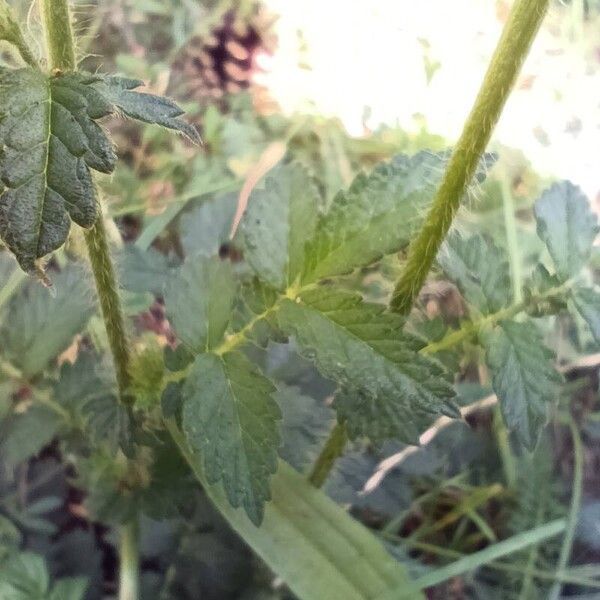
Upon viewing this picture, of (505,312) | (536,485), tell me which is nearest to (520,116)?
(536,485)

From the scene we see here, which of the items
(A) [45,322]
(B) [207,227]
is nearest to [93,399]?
(A) [45,322]

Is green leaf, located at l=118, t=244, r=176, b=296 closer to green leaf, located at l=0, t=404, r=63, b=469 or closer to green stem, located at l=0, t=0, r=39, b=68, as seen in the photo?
green leaf, located at l=0, t=404, r=63, b=469

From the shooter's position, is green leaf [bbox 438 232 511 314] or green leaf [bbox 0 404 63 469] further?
green leaf [bbox 0 404 63 469]

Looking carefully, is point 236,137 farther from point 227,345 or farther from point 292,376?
point 227,345

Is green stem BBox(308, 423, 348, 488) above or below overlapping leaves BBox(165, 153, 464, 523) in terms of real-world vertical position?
below

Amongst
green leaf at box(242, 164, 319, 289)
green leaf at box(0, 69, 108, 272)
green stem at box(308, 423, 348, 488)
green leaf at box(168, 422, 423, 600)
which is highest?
green leaf at box(0, 69, 108, 272)

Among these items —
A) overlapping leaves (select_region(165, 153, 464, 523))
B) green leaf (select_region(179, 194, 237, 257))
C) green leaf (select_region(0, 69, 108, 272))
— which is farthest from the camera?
green leaf (select_region(179, 194, 237, 257))

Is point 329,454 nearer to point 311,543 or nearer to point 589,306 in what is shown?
point 311,543

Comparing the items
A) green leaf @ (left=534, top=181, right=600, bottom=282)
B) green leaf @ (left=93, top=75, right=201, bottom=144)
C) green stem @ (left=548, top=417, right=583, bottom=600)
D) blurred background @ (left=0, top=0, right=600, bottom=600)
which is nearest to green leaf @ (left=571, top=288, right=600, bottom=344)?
green leaf @ (left=534, top=181, right=600, bottom=282)
